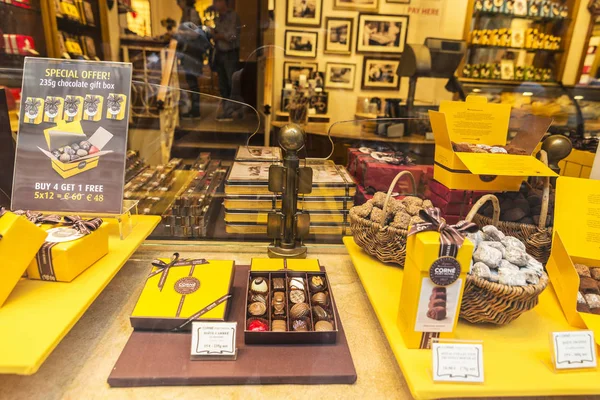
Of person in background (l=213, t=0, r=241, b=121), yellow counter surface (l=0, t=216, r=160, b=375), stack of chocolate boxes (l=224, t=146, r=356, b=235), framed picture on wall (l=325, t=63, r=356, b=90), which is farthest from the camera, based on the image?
framed picture on wall (l=325, t=63, r=356, b=90)

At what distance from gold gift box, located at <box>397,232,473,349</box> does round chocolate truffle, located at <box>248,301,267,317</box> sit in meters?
0.35

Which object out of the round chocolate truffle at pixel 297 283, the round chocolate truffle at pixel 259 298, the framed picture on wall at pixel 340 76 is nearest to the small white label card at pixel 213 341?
the round chocolate truffle at pixel 259 298

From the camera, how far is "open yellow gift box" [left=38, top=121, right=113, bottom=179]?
3.89 ft

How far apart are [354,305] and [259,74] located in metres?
1.67

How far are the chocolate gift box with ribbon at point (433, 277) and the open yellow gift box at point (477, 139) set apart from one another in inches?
17.4

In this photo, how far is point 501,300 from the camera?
0.88 meters

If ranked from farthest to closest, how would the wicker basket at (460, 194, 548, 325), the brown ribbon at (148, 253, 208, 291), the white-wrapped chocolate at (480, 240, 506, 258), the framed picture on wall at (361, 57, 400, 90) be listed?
the framed picture on wall at (361, 57, 400, 90)
the brown ribbon at (148, 253, 208, 291)
the white-wrapped chocolate at (480, 240, 506, 258)
the wicker basket at (460, 194, 548, 325)

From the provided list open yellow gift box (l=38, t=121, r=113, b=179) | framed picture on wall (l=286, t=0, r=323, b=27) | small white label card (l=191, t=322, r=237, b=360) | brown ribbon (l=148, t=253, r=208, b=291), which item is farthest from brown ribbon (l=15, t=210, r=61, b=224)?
framed picture on wall (l=286, t=0, r=323, b=27)

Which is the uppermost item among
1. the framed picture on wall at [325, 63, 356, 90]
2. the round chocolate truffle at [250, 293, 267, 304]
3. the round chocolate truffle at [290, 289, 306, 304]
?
the framed picture on wall at [325, 63, 356, 90]

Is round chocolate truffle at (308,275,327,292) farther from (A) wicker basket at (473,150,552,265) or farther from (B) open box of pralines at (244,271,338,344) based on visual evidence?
(A) wicker basket at (473,150,552,265)

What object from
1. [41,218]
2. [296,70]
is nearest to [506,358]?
[41,218]

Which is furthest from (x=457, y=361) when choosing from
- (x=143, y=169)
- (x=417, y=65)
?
(x=417, y=65)

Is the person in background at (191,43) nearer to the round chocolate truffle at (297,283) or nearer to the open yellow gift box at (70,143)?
the open yellow gift box at (70,143)

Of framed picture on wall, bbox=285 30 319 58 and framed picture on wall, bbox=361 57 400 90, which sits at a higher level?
framed picture on wall, bbox=285 30 319 58
